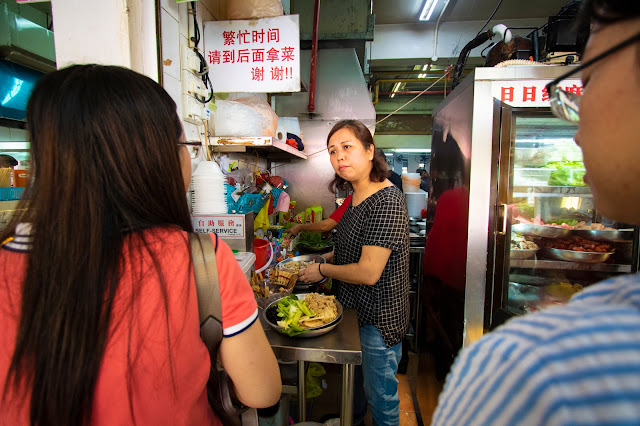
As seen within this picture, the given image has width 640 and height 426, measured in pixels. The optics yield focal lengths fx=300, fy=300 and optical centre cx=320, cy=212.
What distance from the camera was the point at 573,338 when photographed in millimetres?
342

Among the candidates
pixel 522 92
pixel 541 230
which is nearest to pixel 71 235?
pixel 522 92

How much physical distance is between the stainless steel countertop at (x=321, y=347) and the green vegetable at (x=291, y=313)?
62 mm

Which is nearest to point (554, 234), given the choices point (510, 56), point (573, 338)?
point (510, 56)

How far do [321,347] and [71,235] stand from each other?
1162 millimetres

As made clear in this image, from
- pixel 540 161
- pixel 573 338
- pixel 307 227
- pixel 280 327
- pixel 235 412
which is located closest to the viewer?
pixel 573 338

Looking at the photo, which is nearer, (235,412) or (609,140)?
(609,140)

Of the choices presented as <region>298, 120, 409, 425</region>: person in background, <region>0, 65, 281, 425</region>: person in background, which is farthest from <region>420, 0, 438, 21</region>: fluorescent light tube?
<region>0, 65, 281, 425</region>: person in background

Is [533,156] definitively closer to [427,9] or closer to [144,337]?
[144,337]

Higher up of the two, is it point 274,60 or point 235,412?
point 274,60

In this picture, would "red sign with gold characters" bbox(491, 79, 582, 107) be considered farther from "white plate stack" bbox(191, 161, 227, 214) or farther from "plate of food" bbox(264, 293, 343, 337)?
"white plate stack" bbox(191, 161, 227, 214)

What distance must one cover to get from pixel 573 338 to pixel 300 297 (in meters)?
1.73

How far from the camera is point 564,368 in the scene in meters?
0.33

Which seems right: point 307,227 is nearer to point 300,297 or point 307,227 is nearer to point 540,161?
point 300,297

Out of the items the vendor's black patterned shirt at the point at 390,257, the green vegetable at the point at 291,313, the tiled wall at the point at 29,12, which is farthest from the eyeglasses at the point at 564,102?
the tiled wall at the point at 29,12
